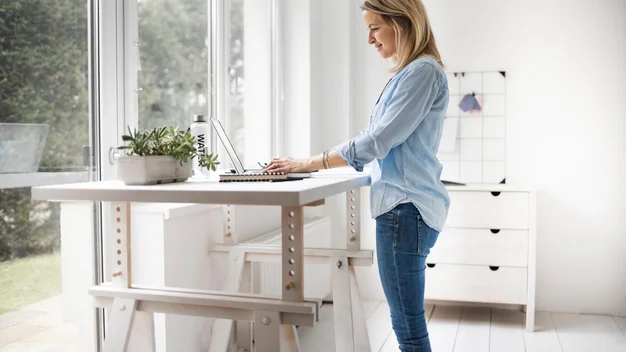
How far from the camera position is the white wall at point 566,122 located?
3.45 m

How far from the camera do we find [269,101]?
3.36 m

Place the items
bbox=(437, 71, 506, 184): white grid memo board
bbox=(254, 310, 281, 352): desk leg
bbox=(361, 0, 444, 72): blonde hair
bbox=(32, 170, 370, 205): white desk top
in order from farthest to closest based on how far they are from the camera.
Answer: bbox=(437, 71, 506, 184): white grid memo board → bbox=(361, 0, 444, 72): blonde hair → bbox=(254, 310, 281, 352): desk leg → bbox=(32, 170, 370, 205): white desk top

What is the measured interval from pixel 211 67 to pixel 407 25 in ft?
4.32

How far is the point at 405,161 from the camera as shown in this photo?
1723 mm

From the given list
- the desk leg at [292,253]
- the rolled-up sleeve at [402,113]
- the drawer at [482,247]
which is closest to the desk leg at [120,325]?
the desk leg at [292,253]

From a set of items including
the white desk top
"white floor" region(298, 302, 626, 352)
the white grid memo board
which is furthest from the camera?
the white grid memo board

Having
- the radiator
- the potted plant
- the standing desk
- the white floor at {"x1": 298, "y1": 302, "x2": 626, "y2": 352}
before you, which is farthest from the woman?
the white floor at {"x1": 298, "y1": 302, "x2": 626, "y2": 352}

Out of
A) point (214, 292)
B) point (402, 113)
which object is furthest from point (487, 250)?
point (214, 292)

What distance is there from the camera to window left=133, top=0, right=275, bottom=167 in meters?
2.33

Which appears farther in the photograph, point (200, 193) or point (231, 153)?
point (231, 153)

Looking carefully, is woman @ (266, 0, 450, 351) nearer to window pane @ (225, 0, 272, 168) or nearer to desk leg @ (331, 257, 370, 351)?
desk leg @ (331, 257, 370, 351)

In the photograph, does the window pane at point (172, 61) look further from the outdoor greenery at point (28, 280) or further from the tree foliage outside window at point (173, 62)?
the outdoor greenery at point (28, 280)

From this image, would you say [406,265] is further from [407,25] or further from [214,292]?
[407,25]

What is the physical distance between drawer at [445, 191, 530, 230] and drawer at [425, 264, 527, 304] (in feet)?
0.74
